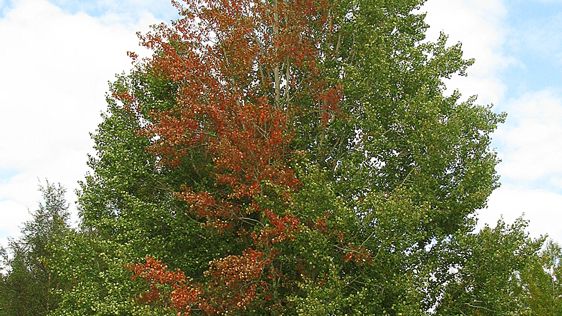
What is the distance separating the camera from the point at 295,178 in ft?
68.4

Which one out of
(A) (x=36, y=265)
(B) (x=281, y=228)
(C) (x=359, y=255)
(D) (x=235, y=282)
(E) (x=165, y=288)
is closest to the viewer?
(C) (x=359, y=255)

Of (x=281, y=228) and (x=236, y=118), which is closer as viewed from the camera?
(x=281, y=228)

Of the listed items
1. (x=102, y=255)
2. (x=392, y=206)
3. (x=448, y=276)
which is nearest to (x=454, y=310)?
(x=448, y=276)

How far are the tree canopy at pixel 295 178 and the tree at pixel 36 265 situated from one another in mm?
16094

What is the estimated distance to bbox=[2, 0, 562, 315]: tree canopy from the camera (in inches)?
741

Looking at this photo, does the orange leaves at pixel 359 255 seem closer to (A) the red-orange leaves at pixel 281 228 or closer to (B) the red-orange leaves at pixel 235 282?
(A) the red-orange leaves at pixel 281 228

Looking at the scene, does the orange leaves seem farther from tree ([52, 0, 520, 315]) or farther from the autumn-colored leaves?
the autumn-colored leaves

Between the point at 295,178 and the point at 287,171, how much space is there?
706mm

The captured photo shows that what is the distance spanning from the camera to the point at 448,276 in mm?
19578

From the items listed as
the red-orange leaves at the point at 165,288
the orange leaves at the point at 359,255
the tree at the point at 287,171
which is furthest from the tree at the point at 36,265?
the orange leaves at the point at 359,255

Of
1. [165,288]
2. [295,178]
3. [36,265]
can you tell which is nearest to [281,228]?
[295,178]

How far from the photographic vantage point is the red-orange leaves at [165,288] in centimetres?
1966

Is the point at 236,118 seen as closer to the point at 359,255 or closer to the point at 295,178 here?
the point at 295,178

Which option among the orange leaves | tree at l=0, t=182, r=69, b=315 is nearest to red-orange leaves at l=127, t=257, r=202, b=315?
the orange leaves
